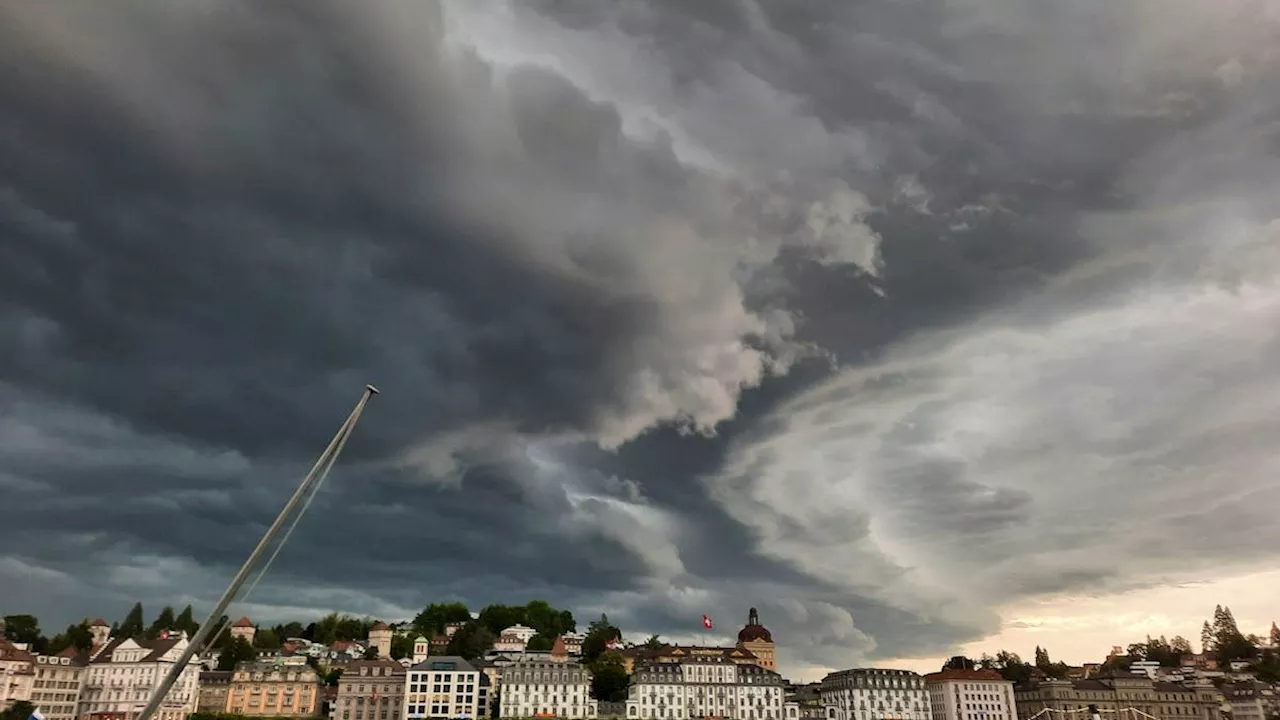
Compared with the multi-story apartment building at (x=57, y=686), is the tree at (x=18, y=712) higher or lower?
lower

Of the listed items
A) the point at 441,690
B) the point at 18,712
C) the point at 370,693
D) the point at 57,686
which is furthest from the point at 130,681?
the point at 441,690

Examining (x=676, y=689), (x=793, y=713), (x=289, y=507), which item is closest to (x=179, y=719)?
(x=676, y=689)

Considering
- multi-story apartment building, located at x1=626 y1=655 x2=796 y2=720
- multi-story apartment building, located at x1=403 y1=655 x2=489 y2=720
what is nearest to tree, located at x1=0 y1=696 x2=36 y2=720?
multi-story apartment building, located at x1=403 y1=655 x2=489 y2=720

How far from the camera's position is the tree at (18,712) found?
162 m

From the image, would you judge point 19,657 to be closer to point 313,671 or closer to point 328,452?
point 313,671

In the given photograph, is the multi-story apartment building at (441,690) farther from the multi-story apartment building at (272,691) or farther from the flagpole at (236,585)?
the flagpole at (236,585)

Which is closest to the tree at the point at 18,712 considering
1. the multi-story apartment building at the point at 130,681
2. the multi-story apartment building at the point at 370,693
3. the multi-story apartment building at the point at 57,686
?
the multi-story apartment building at the point at 57,686

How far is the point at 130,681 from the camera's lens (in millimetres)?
180500

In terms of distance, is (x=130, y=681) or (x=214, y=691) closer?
(x=130, y=681)

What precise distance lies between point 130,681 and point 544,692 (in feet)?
277

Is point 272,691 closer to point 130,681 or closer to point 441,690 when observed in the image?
point 130,681

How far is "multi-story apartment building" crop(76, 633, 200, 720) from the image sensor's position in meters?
178

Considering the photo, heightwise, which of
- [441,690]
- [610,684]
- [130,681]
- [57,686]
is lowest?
[441,690]

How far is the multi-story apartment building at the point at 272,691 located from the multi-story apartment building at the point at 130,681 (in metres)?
8.45
